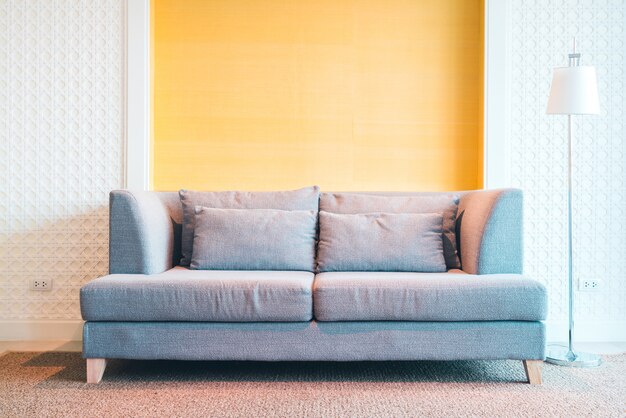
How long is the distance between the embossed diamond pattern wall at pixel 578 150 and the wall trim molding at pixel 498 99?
54 mm

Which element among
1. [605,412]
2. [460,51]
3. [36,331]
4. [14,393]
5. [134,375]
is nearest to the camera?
[605,412]

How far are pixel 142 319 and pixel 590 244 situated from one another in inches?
110

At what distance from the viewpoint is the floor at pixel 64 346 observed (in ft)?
11.4

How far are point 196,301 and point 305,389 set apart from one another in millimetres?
626

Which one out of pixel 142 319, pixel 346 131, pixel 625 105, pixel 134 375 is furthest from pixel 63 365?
pixel 625 105

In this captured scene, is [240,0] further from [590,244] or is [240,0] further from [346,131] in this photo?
[590,244]

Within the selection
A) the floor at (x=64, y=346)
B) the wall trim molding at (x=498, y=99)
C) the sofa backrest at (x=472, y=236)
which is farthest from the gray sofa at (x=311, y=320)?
the wall trim molding at (x=498, y=99)

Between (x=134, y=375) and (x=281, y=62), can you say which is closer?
(x=134, y=375)

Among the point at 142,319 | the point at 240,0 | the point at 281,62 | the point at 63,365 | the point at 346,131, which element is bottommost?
the point at 63,365

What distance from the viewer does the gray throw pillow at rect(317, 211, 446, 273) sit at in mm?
3209

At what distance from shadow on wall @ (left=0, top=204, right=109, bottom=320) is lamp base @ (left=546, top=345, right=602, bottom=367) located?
278 centimetres

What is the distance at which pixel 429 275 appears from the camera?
9.73ft

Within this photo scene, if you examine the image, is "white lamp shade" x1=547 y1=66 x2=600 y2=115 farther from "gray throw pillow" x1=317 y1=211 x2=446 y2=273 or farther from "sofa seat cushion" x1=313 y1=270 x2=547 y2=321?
"sofa seat cushion" x1=313 y1=270 x2=547 y2=321

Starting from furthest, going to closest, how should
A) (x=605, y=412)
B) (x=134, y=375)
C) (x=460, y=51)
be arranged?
(x=460, y=51)
(x=134, y=375)
(x=605, y=412)
